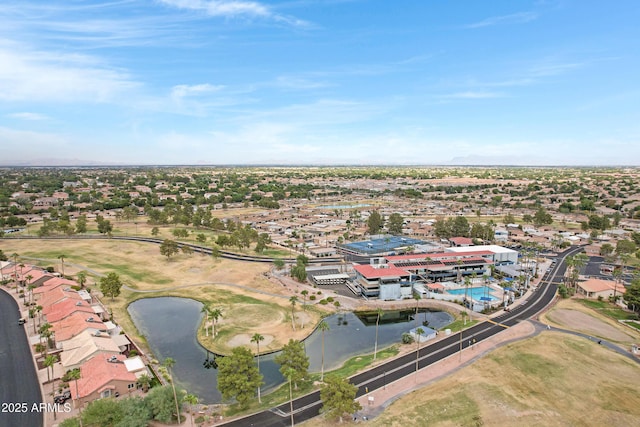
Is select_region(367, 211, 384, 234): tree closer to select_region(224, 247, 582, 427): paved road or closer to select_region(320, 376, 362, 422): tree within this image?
select_region(224, 247, 582, 427): paved road

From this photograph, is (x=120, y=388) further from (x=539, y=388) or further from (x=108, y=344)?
(x=539, y=388)

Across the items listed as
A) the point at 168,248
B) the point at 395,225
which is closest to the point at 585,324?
the point at 395,225

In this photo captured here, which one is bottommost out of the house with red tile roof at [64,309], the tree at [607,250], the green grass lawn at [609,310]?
the green grass lawn at [609,310]

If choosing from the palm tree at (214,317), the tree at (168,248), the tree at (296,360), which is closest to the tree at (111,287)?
the palm tree at (214,317)

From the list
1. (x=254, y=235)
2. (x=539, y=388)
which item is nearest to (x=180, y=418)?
(x=539, y=388)

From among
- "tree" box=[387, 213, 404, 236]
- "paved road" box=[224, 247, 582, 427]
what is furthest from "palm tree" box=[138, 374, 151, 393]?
"tree" box=[387, 213, 404, 236]

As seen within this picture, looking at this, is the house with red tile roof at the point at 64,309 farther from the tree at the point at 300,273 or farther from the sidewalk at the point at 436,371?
the sidewalk at the point at 436,371

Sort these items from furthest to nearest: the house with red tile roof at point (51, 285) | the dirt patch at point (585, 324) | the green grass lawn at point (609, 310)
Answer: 1. the house with red tile roof at point (51, 285)
2. the green grass lawn at point (609, 310)
3. the dirt patch at point (585, 324)
